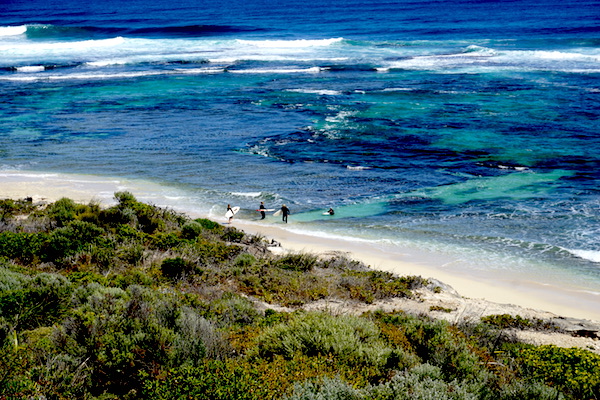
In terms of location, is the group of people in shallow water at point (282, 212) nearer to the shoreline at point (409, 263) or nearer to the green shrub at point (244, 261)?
the shoreline at point (409, 263)

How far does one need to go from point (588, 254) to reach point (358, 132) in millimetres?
15113

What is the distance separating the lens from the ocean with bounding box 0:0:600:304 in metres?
17.8

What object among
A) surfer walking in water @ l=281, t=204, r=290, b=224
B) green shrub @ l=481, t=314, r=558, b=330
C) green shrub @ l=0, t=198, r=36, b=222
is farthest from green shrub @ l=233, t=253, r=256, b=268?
green shrub @ l=0, t=198, r=36, b=222

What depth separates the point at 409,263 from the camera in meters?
14.7

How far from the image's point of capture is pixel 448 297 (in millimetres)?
11812

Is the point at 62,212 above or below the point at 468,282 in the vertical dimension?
above

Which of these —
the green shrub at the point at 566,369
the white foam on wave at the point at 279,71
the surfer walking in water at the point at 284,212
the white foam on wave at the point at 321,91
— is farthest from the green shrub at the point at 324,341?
the white foam on wave at the point at 279,71

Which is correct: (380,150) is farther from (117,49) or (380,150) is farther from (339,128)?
(117,49)

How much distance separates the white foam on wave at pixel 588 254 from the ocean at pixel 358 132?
176mm

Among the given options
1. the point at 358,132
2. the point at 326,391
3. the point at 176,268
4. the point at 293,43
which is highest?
the point at 293,43

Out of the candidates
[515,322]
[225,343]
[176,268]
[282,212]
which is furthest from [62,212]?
[515,322]

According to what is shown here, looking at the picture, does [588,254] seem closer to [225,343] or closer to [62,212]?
[225,343]

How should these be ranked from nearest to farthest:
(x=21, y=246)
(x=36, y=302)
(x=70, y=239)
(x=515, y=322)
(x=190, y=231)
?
1. (x=36, y=302)
2. (x=515, y=322)
3. (x=21, y=246)
4. (x=70, y=239)
5. (x=190, y=231)

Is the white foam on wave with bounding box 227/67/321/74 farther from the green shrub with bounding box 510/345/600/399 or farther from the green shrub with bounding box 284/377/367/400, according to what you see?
the green shrub with bounding box 284/377/367/400
